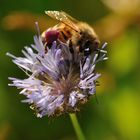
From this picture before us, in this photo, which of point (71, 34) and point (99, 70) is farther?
point (99, 70)

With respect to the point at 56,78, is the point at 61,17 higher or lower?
higher

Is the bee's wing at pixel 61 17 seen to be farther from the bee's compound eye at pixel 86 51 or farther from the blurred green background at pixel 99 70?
the blurred green background at pixel 99 70

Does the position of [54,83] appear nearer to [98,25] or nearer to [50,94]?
[50,94]

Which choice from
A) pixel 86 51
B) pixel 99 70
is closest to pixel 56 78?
pixel 86 51

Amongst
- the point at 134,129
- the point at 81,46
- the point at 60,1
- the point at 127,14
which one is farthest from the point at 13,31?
the point at 81,46

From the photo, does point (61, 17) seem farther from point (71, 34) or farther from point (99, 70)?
point (99, 70)

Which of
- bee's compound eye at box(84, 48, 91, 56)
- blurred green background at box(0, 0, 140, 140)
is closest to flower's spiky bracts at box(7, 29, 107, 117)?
bee's compound eye at box(84, 48, 91, 56)
